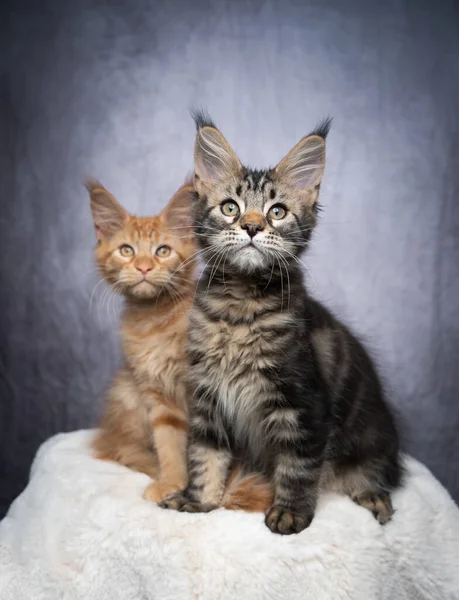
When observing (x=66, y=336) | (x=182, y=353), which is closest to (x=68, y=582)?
(x=182, y=353)

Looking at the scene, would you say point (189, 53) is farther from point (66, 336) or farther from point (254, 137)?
point (66, 336)

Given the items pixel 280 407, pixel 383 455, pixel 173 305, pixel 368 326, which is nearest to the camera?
pixel 280 407

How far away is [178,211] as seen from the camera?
2.40 m

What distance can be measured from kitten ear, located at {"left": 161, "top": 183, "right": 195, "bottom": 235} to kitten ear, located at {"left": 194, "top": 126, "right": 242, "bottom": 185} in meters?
0.32

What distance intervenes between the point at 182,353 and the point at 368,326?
1.03 meters

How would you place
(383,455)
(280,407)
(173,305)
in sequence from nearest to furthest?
(280,407)
(383,455)
(173,305)

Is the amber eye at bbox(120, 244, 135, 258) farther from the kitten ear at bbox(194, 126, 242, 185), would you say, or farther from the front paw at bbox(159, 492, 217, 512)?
the front paw at bbox(159, 492, 217, 512)

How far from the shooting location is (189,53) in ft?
9.98

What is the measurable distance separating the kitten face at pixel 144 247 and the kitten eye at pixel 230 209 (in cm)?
33

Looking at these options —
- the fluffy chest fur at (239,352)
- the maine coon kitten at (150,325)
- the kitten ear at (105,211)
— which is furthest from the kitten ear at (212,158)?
the kitten ear at (105,211)

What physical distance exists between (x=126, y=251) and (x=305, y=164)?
69 cm

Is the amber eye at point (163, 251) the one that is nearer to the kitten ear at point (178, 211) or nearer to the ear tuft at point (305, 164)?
the kitten ear at point (178, 211)

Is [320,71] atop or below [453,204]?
atop

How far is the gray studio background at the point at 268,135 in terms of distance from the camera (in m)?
2.99
